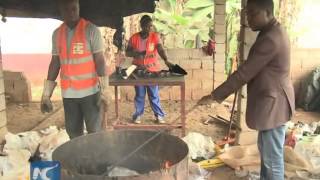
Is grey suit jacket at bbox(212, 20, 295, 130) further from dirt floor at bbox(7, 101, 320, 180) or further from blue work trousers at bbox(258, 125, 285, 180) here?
dirt floor at bbox(7, 101, 320, 180)

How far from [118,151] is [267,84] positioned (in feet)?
4.64

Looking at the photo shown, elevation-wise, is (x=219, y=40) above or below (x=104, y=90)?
above

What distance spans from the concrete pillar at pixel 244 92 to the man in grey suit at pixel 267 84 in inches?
65.1

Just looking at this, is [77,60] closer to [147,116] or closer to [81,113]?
[81,113]

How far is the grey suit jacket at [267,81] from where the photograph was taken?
362cm

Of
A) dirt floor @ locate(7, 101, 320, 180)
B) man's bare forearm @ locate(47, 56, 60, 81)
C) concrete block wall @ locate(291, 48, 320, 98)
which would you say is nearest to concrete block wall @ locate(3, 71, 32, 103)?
dirt floor @ locate(7, 101, 320, 180)

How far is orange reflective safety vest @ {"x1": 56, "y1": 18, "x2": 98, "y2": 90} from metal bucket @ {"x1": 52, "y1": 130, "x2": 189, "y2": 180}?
1.00 m

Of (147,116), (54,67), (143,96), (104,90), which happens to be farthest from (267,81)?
(147,116)

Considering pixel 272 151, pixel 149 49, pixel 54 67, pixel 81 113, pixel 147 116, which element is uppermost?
pixel 149 49

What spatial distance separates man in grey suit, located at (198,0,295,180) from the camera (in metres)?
3.62

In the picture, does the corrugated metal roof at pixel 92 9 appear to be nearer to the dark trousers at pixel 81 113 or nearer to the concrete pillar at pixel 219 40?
the concrete pillar at pixel 219 40

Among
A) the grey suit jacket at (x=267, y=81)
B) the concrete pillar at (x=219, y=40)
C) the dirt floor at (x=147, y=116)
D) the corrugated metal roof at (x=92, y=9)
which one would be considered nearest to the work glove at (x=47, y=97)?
the grey suit jacket at (x=267, y=81)

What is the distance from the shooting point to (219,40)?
29.1 ft

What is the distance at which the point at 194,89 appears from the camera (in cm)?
909
